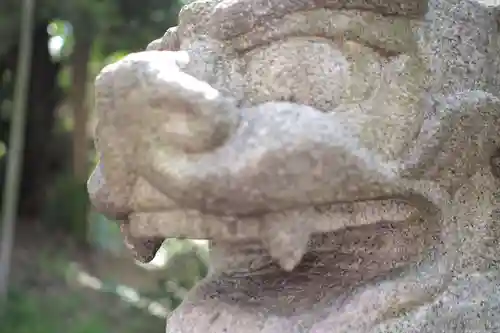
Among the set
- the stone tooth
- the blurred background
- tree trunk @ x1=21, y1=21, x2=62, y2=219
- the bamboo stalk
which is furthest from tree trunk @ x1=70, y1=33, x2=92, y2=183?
the stone tooth

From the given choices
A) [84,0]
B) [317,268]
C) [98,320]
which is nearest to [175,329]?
[317,268]

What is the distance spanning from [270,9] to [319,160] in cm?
15

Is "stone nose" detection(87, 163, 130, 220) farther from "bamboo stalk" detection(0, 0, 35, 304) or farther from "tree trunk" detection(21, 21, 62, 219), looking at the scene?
"tree trunk" detection(21, 21, 62, 219)

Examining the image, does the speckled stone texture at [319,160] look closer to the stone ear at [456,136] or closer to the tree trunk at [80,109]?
the stone ear at [456,136]

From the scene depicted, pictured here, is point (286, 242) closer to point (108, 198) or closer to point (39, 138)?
point (108, 198)

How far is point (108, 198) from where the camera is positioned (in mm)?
639

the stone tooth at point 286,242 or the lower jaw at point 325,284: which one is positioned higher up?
the stone tooth at point 286,242

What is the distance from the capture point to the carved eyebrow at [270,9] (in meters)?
0.64

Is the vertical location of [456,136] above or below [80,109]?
above

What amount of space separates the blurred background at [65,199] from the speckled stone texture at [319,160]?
1.15m

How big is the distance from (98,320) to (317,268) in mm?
2371

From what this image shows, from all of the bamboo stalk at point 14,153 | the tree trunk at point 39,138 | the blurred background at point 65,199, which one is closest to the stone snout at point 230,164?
the blurred background at point 65,199

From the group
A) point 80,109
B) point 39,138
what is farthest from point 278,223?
point 39,138

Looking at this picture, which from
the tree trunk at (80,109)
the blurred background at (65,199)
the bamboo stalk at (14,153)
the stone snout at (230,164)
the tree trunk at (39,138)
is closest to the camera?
the stone snout at (230,164)
